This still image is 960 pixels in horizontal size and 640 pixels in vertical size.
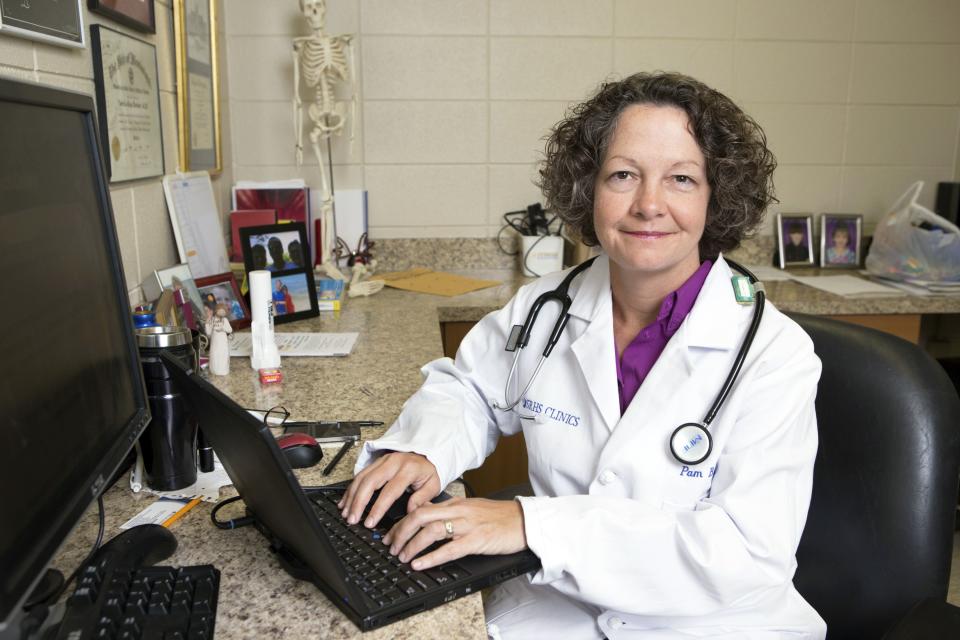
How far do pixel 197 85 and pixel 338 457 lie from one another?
62.3 inches

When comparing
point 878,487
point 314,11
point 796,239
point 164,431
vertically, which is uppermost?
point 314,11

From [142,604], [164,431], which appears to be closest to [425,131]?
[164,431]

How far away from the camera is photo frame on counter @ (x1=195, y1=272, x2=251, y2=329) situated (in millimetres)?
2045

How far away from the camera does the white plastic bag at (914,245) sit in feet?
8.70

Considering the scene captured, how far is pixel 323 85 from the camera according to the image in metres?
2.69

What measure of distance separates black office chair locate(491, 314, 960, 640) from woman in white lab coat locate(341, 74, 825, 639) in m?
0.09

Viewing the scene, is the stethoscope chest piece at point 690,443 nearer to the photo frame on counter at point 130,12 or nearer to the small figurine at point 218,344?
the small figurine at point 218,344

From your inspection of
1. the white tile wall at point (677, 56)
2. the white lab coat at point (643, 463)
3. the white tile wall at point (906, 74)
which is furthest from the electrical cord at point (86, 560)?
the white tile wall at point (906, 74)

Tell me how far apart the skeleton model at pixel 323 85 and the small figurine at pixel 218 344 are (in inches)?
40.3

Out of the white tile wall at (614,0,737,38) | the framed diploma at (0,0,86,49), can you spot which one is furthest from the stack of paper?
the framed diploma at (0,0,86,49)

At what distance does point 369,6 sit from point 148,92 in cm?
110

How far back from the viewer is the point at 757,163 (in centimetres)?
135

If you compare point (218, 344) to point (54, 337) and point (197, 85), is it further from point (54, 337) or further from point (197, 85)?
point (197, 85)

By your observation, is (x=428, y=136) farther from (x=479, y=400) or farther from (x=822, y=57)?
(x=479, y=400)
